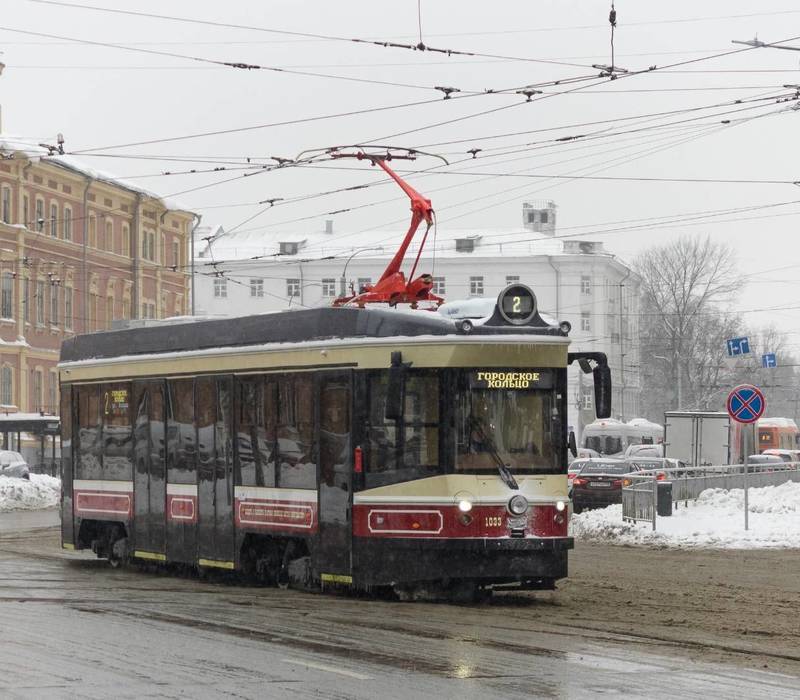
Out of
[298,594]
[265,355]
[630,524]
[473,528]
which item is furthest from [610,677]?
[630,524]

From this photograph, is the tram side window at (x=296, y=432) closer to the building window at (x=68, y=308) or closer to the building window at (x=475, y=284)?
the building window at (x=68, y=308)

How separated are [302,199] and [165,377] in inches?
468

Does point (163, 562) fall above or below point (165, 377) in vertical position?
below

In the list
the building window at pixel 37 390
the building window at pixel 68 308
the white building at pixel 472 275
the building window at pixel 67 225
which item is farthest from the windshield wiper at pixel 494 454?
the white building at pixel 472 275

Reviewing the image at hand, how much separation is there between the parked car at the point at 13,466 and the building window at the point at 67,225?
21.5m

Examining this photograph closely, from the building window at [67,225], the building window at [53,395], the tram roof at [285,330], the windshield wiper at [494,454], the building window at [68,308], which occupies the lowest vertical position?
the windshield wiper at [494,454]

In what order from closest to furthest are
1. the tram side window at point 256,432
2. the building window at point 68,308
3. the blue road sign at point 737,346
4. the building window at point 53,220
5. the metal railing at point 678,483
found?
the tram side window at point 256,432 < the metal railing at point 678,483 < the blue road sign at point 737,346 < the building window at point 53,220 < the building window at point 68,308

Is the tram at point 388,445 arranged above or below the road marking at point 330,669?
above

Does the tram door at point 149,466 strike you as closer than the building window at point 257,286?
Yes

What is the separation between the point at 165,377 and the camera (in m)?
19.8

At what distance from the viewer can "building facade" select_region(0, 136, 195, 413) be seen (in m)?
68.9

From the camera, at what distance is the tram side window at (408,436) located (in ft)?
53.4

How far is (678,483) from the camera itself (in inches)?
1233

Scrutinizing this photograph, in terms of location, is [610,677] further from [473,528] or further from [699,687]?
[473,528]
